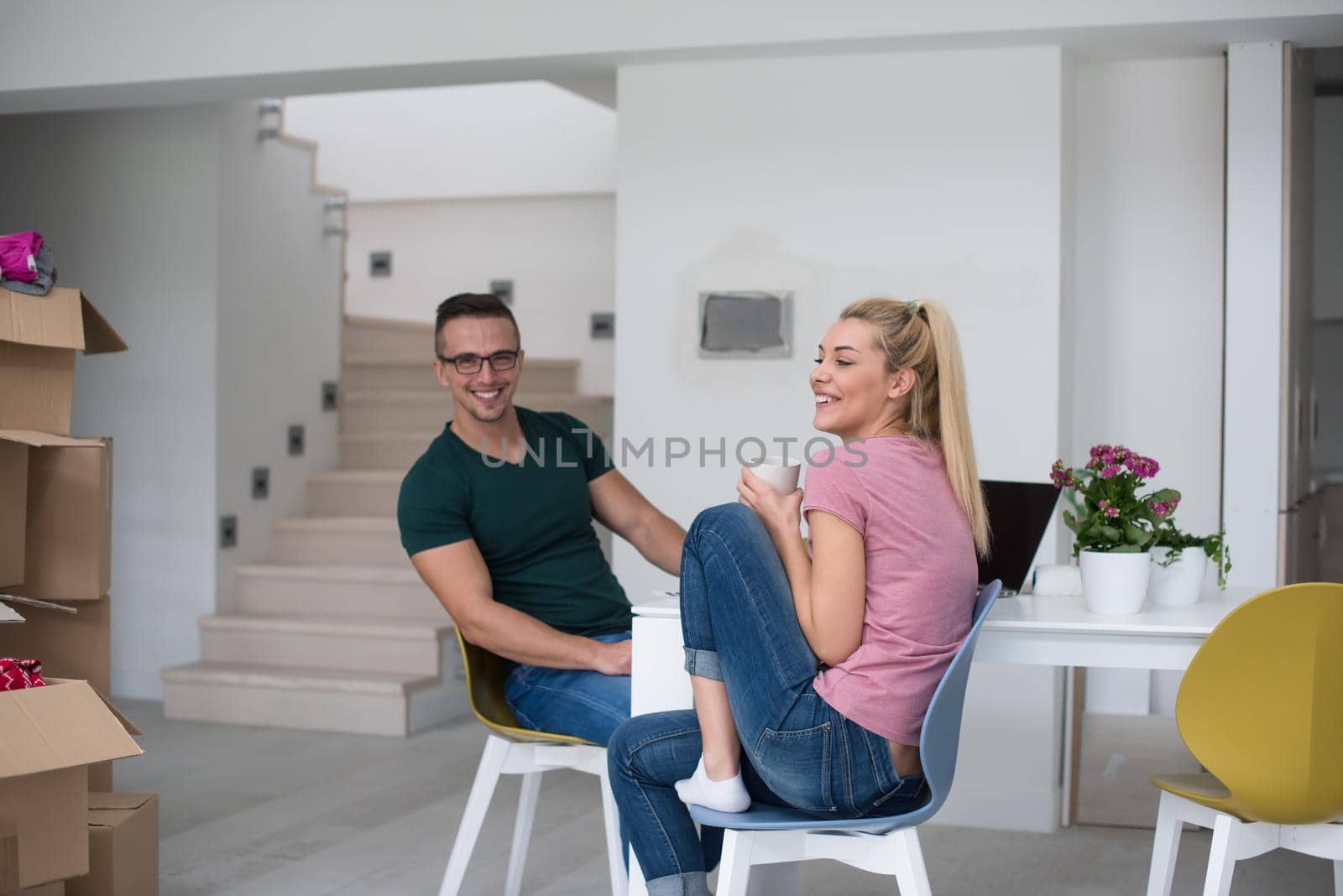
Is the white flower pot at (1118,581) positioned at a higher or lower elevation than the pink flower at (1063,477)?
lower

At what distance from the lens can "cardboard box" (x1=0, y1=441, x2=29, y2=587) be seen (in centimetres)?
245

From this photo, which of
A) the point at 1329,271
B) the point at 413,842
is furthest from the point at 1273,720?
the point at 1329,271

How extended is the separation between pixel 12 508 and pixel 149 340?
277 centimetres

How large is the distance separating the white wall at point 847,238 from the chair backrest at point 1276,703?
150cm

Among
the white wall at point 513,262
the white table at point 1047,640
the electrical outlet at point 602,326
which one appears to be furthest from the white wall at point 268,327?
the white table at point 1047,640

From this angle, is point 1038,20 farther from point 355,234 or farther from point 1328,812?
point 355,234

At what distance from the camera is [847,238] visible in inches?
142

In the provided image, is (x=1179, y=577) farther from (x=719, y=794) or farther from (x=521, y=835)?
(x=521, y=835)

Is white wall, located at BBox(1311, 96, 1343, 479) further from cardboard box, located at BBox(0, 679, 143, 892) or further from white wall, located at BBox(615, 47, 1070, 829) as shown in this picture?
cardboard box, located at BBox(0, 679, 143, 892)

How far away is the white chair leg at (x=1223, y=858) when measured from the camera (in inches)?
77.9

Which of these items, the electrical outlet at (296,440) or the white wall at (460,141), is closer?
the electrical outlet at (296,440)

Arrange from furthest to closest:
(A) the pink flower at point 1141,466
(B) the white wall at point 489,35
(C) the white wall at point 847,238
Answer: (C) the white wall at point 847,238 < (B) the white wall at point 489,35 < (A) the pink flower at point 1141,466

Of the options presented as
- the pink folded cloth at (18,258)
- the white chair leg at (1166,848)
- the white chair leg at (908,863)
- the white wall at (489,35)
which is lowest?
the white chair leg at (1166,848)

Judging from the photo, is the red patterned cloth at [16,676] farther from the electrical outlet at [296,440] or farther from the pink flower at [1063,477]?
the electrical outlet at [296,440]
